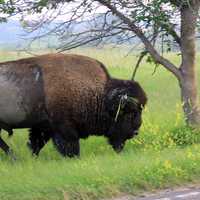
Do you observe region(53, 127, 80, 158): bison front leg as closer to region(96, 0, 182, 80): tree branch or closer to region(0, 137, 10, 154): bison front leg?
region(0, 137, 10, 154): bison front leg

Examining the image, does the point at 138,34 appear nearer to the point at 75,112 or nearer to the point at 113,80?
the point at 113,80

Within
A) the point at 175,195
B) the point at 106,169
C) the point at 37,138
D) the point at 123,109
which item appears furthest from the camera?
the point at 37,138

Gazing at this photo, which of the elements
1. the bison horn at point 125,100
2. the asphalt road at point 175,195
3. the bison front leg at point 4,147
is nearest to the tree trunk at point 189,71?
the bison horn at point 125,100

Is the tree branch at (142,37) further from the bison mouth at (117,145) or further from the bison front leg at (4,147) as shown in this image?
the bison front leg at (4,147)

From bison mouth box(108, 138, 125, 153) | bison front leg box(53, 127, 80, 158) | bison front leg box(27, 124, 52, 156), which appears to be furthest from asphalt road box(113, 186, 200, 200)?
bison front leg box(27, 124, 52, 156)

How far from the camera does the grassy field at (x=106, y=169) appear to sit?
7461 millimetres

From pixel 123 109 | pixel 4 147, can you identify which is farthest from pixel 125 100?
pixel 4 147

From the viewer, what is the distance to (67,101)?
10562 millimetres

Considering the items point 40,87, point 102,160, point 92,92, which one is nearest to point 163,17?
point 92,92

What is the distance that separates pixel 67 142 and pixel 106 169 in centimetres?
243

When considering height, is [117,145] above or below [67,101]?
below

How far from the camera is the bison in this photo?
10586 mm

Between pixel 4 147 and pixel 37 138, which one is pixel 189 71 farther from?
pixel 4 147

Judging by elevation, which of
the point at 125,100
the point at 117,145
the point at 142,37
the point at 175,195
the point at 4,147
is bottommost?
the point at 117,145
